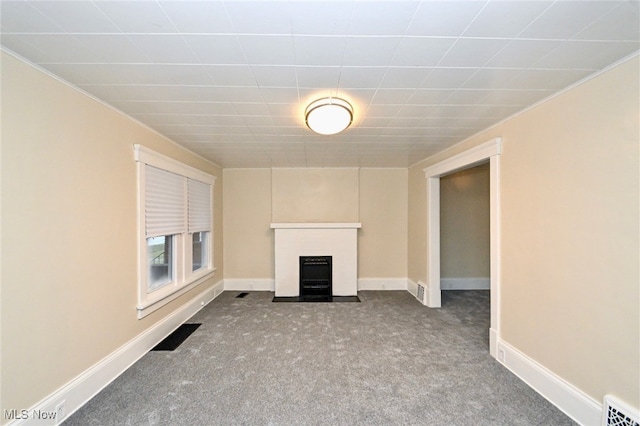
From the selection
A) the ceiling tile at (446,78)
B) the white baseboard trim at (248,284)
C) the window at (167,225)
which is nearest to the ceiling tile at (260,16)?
the ceiling tile at (446,78)

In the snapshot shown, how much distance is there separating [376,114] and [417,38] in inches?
39.3

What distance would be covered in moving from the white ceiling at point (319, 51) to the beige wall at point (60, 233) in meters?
0.27

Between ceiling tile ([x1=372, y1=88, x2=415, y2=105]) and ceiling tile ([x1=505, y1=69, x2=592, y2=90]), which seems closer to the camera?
ceiling tile ([x1=505, y1=69, x2=592, y2=90])

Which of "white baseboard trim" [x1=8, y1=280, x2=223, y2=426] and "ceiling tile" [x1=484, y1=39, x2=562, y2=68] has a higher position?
"ceiling tile" [x1=484, y1=39, x2=562, y2=68]

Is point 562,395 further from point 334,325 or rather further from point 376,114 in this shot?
point 376,114

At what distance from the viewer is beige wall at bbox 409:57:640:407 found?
1508mm

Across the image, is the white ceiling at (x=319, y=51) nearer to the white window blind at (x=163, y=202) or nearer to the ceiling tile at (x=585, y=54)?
the ceiling tile at (x=585, y=54)

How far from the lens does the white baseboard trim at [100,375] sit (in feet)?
5.44

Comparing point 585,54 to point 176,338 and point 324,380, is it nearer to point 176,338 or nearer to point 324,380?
point 324,380

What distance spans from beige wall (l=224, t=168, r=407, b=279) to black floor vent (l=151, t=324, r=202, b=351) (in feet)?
5.67

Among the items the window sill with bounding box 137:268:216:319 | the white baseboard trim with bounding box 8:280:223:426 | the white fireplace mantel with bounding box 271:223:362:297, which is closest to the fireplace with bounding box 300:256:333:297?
the white fireplace mantel with bounding box 271:223:362:297

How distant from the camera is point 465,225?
195 inches

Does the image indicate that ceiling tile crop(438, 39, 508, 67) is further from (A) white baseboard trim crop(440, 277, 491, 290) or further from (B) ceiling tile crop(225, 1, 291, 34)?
(A) white baseboard trim crop(440, 277, 491, 290)

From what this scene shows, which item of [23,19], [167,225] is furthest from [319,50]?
[167,225]
